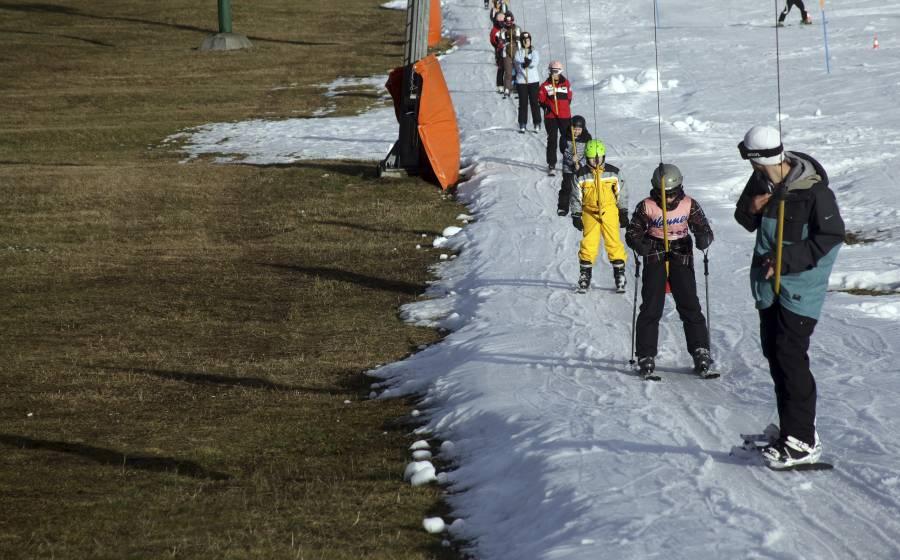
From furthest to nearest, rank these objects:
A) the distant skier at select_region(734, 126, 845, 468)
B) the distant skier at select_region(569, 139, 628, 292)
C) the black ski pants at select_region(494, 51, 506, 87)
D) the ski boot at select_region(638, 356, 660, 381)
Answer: the black ski pants at select_region(494, 51, 506, 87)
the distant skier at select_region(569, 139, 628, 292)
the ski boot at select_region(638, 356, 660, 381)
the distant skier at select_region(734, 126, 845, 468)

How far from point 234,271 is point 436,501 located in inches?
366

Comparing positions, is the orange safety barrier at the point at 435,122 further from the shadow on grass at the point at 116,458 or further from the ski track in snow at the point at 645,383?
the shadow on grass at the point at 116,458

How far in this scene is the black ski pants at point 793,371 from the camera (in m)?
6.86

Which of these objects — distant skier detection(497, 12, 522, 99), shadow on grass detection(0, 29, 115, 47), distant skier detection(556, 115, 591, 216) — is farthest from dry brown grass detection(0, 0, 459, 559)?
shadow on grass detection(0, 29, 115, 47)

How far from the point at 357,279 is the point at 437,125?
24.3 ft

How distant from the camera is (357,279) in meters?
15.5

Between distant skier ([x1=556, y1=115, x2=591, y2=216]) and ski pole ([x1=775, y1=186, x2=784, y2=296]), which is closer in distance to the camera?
ski pole ([x1=775, y1=186, x2=784, y2=296])

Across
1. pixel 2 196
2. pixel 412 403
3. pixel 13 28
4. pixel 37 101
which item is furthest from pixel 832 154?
pixel 13 28

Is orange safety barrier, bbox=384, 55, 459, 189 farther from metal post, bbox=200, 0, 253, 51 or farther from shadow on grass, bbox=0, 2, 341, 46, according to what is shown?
shadow on grass, bbox=0, 2, 341, 46

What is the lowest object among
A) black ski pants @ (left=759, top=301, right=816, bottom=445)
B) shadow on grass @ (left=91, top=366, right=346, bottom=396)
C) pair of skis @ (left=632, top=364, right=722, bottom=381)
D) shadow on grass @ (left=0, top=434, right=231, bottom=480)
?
shadow on grass @ (left=91, top=366, right=346, bottom=396)

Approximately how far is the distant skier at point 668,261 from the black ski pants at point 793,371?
2345 mm

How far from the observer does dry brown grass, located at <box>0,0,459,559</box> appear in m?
7.30

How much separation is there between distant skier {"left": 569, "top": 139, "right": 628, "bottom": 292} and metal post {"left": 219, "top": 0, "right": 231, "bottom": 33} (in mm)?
36105

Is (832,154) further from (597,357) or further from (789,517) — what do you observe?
(789,517)
